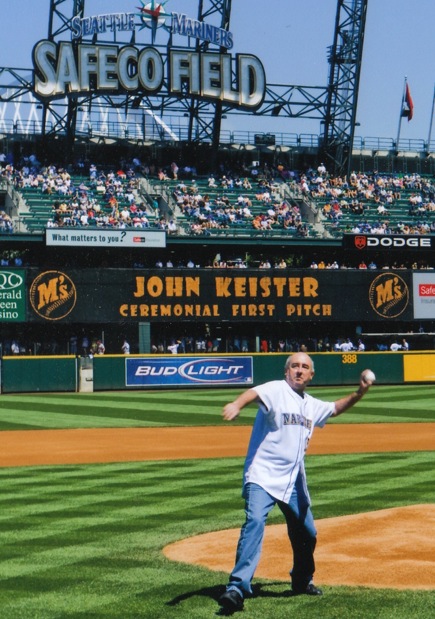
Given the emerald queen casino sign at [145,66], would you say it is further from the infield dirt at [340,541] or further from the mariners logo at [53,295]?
the infield dirt at [340,541]

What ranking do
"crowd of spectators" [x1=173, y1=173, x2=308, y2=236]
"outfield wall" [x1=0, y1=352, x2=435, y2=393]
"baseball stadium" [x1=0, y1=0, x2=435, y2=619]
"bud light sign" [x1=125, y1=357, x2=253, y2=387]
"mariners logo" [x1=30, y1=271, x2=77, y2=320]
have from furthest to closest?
1. "crowd of spectators" [x1=173, y1=173, x2=308, y2=236]
2. "mariners logo" [x1=30, y1=271, x2=77, y2=320]
3. "bud light sign" [x1=125, y1=357, x2=253, y2=387]
4. "outfield wall" [x1=0, y1=352, x2=435, y2=393]
5. "baseball stadium" [x1=0, y1=0, x2=435, y2=619]

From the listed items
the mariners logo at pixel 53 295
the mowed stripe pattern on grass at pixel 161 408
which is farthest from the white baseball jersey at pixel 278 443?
the mariners logo at pixel 53 295

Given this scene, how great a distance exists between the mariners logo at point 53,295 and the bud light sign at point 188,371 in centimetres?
494

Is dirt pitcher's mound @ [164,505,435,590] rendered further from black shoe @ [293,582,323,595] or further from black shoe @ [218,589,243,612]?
black shoe @ [218,589,243,612]

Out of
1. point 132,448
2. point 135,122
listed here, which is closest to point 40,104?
point 135,122

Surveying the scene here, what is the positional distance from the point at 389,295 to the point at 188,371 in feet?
40.7

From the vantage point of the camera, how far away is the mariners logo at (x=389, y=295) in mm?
54156

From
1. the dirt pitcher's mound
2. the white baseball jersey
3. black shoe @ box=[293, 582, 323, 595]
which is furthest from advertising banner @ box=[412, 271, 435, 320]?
the white baseball jersey

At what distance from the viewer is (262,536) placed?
28.8ft

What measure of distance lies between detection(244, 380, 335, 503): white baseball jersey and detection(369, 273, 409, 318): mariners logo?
45587 mm

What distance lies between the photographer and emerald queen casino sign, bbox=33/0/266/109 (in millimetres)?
55500

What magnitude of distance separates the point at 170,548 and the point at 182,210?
44.7 m

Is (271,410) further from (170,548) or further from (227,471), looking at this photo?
(227,471)

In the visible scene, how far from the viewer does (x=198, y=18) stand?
61.0 m
